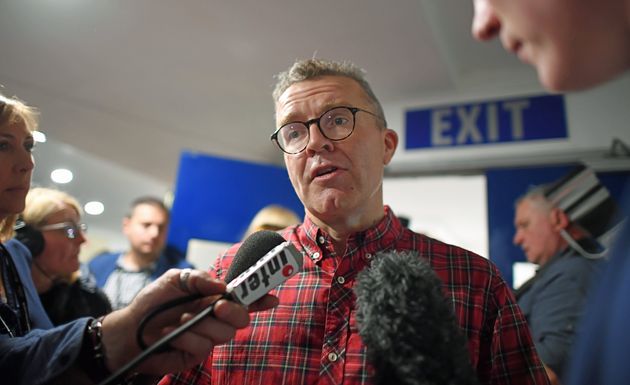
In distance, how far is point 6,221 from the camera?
3.30ft

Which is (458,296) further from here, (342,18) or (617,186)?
(617,186)

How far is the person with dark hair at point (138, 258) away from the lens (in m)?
2.41

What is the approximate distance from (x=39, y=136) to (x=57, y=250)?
71 cm

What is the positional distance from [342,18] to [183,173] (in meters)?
1.41

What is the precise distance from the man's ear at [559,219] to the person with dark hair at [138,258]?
190cm

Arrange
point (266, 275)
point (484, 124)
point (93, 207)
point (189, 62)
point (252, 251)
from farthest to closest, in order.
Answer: point (484, 124)
point (189, 62)
point (93, 207)
point (252, 251)
point (266, 275)

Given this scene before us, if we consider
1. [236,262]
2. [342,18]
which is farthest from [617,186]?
[236,262]

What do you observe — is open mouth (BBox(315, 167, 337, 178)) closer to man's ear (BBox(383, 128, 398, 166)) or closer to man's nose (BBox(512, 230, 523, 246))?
man's ear (BBox(383, 128, 398, 166))

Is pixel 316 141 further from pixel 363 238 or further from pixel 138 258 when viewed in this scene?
pixel 138 258

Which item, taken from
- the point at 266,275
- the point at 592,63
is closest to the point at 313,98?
the point at 266,275

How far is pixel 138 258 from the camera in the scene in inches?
99.5

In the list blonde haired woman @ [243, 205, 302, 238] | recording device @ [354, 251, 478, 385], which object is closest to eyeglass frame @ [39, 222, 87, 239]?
blonde haired woman @ [243, 205, 302, 238]

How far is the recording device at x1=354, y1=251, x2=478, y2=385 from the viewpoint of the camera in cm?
45

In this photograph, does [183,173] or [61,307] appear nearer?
[61,307]
